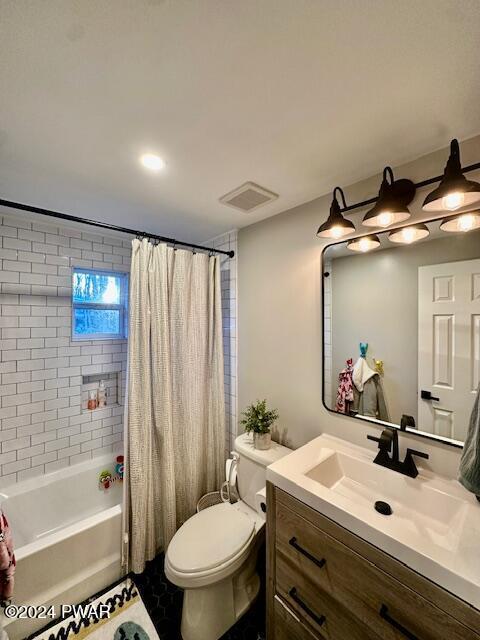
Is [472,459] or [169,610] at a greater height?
[472,459]

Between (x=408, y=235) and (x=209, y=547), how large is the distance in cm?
182

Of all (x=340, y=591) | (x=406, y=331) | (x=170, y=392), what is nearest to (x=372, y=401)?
(x=406, y=331)

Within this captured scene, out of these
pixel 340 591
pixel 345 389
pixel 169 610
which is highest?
pixel 345 389

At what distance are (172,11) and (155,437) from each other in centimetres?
195

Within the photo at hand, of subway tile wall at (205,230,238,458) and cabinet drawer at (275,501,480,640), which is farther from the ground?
subway tile wall at (205,230,238,458)

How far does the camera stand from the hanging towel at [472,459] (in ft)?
2.92

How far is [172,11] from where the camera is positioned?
63 cm

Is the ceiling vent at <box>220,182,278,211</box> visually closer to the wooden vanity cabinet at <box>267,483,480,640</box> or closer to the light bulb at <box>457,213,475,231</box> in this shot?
the light bulb at <box>457,213,475,231</box>

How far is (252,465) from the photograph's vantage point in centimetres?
161

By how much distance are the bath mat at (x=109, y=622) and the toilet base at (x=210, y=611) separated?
21 cm

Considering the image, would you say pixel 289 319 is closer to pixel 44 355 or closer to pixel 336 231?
pixel 336 231

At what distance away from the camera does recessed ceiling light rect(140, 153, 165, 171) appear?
1177mm

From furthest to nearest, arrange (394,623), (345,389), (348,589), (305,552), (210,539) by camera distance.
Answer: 1. (345,389)
2. (210,539)
3. (305,552)
4. (348,589)
5. (394,623)

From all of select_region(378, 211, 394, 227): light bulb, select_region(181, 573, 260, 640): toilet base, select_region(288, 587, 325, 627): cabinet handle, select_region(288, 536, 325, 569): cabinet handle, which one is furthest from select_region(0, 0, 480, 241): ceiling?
select_region(181, 573, 260, 640): toilet base
